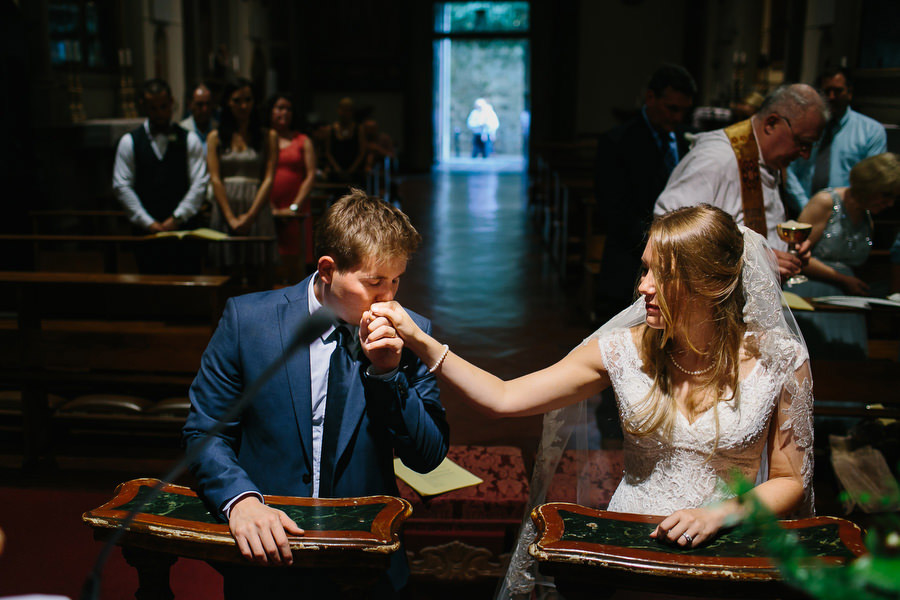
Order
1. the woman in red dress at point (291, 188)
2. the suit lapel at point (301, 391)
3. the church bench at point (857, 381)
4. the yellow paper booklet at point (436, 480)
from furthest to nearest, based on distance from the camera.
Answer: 1. the woman in red dress at point (291, 188)
2. the church bench at point (857, 381)
3. the yellow paper booklet at point (436, 480)
4. the suit lapel at point (301, 391)

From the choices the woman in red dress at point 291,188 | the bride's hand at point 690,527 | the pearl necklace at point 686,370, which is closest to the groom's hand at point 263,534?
the bride's hand at point 690,527

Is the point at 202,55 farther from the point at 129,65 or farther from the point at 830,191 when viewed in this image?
the point at 830,191

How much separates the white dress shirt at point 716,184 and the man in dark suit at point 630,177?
928 millimetres

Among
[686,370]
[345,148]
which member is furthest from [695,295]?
[345,148]

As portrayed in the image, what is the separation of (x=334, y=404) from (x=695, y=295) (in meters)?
0.83

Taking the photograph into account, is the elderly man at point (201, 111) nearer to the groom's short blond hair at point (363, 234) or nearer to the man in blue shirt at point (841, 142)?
the man in blue shirt at point (841, 142)

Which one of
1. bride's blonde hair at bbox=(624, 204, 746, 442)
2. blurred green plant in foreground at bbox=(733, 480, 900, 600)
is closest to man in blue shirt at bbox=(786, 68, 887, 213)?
bride's blonde hair at bbox=(624, 204, 746, 442)

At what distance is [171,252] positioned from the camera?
4895 millimetres

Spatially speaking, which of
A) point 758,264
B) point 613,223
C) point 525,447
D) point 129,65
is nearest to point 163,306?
point 525,447

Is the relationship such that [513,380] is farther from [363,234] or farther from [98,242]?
[98,242]

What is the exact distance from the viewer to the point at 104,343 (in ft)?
12.8

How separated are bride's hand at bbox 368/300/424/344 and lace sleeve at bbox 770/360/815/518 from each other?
0.87 m

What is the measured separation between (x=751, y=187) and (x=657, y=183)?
1113 mm

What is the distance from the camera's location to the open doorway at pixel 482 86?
19.0 m
